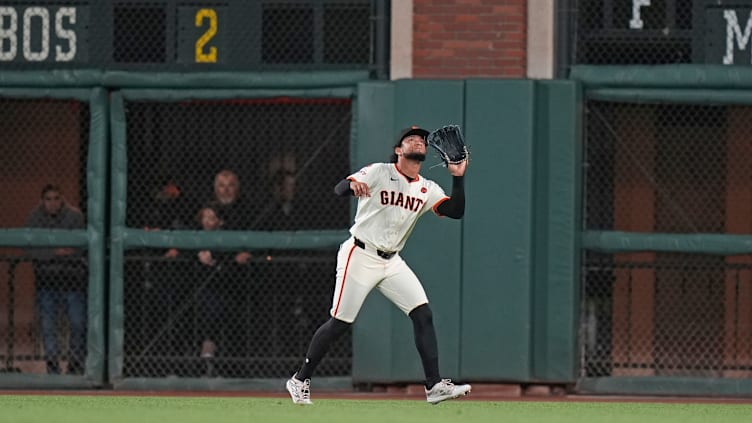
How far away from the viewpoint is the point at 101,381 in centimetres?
1384

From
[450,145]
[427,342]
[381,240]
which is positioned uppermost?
[450,145]

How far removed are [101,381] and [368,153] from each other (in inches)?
125

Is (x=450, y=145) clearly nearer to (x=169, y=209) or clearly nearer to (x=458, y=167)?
(x=458, y=167)

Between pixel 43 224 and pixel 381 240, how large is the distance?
4039 millimetres

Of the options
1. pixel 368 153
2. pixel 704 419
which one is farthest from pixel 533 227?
pixel 704 419

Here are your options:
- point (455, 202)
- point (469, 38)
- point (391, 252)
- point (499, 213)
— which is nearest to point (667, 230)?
point (499, 213)

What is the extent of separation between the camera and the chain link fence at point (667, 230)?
1373 centimetres

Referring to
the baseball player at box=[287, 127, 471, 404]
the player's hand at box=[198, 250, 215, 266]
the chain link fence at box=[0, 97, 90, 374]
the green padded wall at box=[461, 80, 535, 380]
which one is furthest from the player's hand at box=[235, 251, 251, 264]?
the baseball player at box=[287, 127, 471, 404]

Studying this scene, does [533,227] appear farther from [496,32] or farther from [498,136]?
[496,32]

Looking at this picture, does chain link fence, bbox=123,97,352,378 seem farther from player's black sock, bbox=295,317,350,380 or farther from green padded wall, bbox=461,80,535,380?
player's black sock, bbox=295,317,350,380

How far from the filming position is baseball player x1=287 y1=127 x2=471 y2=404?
11281 mm

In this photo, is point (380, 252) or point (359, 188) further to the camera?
point (380, 252)

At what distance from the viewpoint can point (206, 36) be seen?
45.5ft

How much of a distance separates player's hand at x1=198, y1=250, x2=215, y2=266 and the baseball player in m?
2.74
